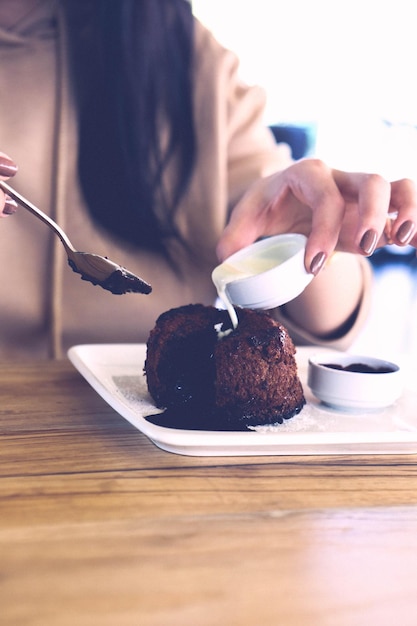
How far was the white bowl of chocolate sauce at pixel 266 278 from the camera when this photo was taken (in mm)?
860

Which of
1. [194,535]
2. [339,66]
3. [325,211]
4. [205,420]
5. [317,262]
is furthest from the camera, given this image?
[339,66]

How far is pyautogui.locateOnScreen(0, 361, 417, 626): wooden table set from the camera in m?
0.41

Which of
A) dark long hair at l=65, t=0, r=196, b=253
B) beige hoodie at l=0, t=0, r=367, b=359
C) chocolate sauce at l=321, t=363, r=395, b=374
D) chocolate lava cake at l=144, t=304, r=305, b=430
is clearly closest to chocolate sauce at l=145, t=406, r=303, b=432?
chocolate lava cake at l=144, t=304, r=305, b=430

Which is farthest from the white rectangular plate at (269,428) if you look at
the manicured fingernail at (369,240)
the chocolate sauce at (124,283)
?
the manicured fingernail at (369,240)

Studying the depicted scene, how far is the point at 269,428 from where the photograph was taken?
0.77 m

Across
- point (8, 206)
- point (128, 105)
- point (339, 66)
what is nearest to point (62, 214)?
point (128, 105)

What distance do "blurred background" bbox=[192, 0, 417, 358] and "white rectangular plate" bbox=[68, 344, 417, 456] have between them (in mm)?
1851

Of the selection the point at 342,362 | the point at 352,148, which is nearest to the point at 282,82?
the point at 352,148

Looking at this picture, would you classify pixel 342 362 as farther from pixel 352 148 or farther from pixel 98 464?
pixel 352 148

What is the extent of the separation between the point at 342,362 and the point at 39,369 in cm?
52

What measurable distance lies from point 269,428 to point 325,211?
390 mm

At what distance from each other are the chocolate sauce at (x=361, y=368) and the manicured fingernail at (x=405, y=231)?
0.72ft

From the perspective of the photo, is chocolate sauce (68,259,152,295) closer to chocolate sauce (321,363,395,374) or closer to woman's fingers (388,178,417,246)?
chocolate sauce (321,363,395,374)

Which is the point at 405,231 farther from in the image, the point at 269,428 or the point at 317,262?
the point at 269,428
